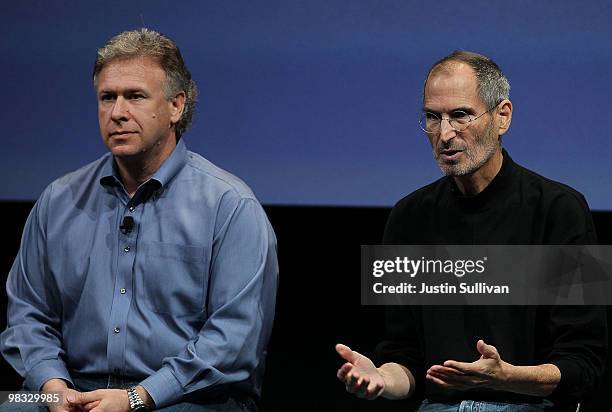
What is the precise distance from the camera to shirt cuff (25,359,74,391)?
2385 mm

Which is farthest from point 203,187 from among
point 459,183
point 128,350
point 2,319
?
point 2,319

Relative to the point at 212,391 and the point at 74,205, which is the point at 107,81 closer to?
the point at 74,205

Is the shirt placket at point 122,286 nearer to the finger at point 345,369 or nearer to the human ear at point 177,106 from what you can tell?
the human ear at point 177,106

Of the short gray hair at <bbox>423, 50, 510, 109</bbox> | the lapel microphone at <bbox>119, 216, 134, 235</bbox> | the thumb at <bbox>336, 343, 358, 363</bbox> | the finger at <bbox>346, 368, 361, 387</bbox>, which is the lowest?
the finger at <bbox>346, 368, 361, 387</bbox>

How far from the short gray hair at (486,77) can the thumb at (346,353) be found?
72cm

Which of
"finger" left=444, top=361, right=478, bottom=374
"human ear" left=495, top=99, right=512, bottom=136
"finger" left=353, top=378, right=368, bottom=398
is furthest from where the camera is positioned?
"human ear" left=495, top=99, right=512, bottom=136

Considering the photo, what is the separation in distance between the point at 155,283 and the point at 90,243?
213 millimetres

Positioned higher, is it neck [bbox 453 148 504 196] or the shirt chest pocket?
neck [bbox 453 148 504 196]

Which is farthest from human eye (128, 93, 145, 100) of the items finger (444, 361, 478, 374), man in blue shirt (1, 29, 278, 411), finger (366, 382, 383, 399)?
finger (444, 361, 478, 374)

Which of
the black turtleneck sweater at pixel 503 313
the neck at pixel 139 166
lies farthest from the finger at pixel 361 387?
the neck at pixel 139 166

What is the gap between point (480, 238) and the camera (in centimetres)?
239

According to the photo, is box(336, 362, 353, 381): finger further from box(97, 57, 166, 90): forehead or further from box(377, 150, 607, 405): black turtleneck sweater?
box(97, 57, 166, 90): forehead

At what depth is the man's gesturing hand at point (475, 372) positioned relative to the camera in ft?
6.66

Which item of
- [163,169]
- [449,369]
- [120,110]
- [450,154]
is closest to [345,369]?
[449,369]
